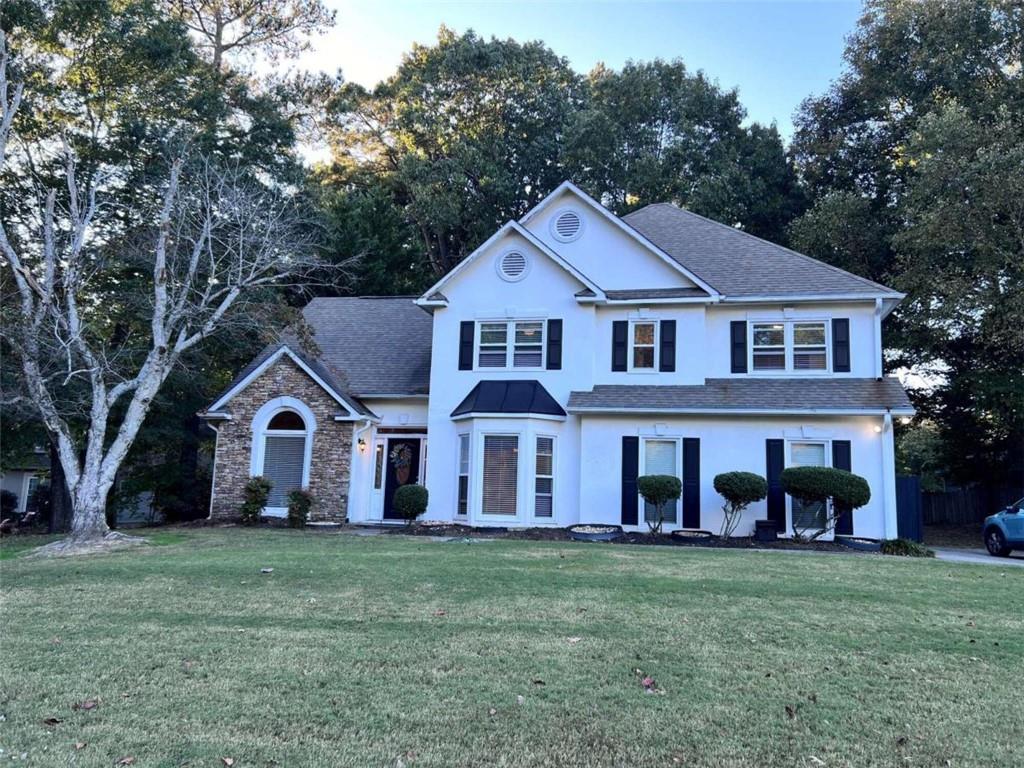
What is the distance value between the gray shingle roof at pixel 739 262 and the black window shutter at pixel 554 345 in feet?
11.4

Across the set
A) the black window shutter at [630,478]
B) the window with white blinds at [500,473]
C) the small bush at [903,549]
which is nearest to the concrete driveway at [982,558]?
the small bush at [903,549]

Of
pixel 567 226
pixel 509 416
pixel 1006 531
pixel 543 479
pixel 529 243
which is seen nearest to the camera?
pixel 1006 531

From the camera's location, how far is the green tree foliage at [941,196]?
771 inches

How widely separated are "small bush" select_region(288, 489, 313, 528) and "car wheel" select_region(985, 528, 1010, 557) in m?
15.7

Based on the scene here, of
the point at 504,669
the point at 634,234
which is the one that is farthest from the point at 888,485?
the point at 504,669

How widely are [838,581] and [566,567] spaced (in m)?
3.56

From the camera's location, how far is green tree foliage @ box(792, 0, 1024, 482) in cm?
1959

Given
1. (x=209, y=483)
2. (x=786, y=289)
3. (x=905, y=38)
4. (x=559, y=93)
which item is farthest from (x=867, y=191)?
(x=209, y=483)

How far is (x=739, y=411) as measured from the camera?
16.1 metres

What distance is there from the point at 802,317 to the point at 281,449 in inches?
532

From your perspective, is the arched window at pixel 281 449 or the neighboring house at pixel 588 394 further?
the arched window at pixel 281 449

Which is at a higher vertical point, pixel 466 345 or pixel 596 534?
pixel 466 345

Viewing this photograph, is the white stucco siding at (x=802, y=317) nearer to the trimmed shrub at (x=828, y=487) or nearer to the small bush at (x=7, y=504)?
the trimmed shrub at (x=828, y=487)

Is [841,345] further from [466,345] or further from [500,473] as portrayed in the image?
[466,345]
